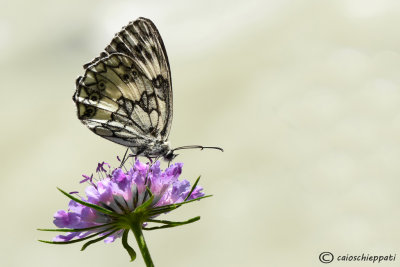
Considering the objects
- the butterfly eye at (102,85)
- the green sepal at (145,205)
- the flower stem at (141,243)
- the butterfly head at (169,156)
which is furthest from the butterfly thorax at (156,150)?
the flower stem at (141,243)

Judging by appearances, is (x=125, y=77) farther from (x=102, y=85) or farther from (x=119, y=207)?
(x=119, y=207)

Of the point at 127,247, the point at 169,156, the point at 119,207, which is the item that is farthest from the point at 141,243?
the point at 169,156

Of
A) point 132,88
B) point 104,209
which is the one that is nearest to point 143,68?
point 132,88

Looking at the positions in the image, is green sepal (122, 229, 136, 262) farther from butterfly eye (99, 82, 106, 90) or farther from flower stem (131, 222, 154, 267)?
butterfly eye (99, 82, 106, 90)

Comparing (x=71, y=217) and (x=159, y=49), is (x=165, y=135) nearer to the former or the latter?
(x=159, y=49)

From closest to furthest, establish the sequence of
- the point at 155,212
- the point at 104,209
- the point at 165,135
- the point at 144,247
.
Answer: the point at 144,247
the point at 104,209
the point at 155,212
the point at 165,135

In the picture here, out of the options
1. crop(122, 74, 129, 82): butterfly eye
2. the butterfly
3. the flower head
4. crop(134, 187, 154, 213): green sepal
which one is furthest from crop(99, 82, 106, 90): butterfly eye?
crop(134, 187, 154, 213): green sepal

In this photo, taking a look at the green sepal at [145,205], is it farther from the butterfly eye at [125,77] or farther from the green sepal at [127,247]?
the butterfly eye at [125,77]
